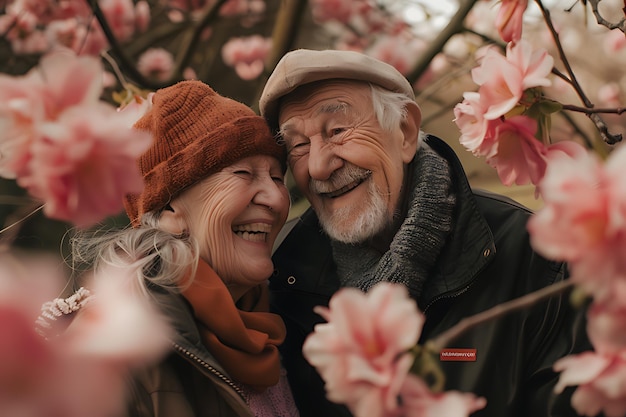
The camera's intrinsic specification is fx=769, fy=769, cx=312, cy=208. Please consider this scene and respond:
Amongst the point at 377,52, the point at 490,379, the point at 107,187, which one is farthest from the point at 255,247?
the point at 377,52

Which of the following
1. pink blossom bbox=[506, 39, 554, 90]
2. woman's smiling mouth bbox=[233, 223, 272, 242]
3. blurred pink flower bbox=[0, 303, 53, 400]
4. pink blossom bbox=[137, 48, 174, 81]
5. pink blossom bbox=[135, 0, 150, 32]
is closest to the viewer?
blurred pink flower bbox=[0, 303, 53, 400]

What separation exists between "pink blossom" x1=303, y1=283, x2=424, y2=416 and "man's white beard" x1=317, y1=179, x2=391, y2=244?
126cm

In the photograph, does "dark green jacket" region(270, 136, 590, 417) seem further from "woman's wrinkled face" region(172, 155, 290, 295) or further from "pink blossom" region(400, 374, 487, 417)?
"pink blossom" region(400, 374, 487, 417)

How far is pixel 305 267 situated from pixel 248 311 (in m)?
0.31

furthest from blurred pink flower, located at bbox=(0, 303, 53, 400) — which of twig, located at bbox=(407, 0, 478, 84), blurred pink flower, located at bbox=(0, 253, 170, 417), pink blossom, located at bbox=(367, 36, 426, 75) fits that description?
pink blossom, located at bbox=(367, 36, 426, 75)

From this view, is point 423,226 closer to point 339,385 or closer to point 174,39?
point 339,385

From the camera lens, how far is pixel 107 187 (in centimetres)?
98

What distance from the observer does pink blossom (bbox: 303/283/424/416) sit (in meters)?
0.92

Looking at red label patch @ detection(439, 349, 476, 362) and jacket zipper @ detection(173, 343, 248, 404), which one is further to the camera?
red label patch @ detection(439, 349, 476, 362)

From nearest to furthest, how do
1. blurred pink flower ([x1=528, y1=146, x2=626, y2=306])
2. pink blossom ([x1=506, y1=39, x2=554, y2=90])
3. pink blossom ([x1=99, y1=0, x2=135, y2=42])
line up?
blurred pink flower ([x1=528, y1=146, x2=626, y2=306]) → pink blossom ([x1=506, y1=39, x2=554, y2=90]) → pink blossom ([x1=99, y1=0, x2=135, y2=42])

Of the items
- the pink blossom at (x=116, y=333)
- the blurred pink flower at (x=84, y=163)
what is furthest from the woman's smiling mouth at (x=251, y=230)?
the pink blossom at (x=116, y=333)

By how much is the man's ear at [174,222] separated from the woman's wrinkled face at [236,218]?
0.05 feet

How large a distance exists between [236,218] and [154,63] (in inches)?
110

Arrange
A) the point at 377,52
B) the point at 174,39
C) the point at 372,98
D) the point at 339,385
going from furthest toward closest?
the point at 174,39, the point at 377,52, the point at 372,98, the point at 339,385
